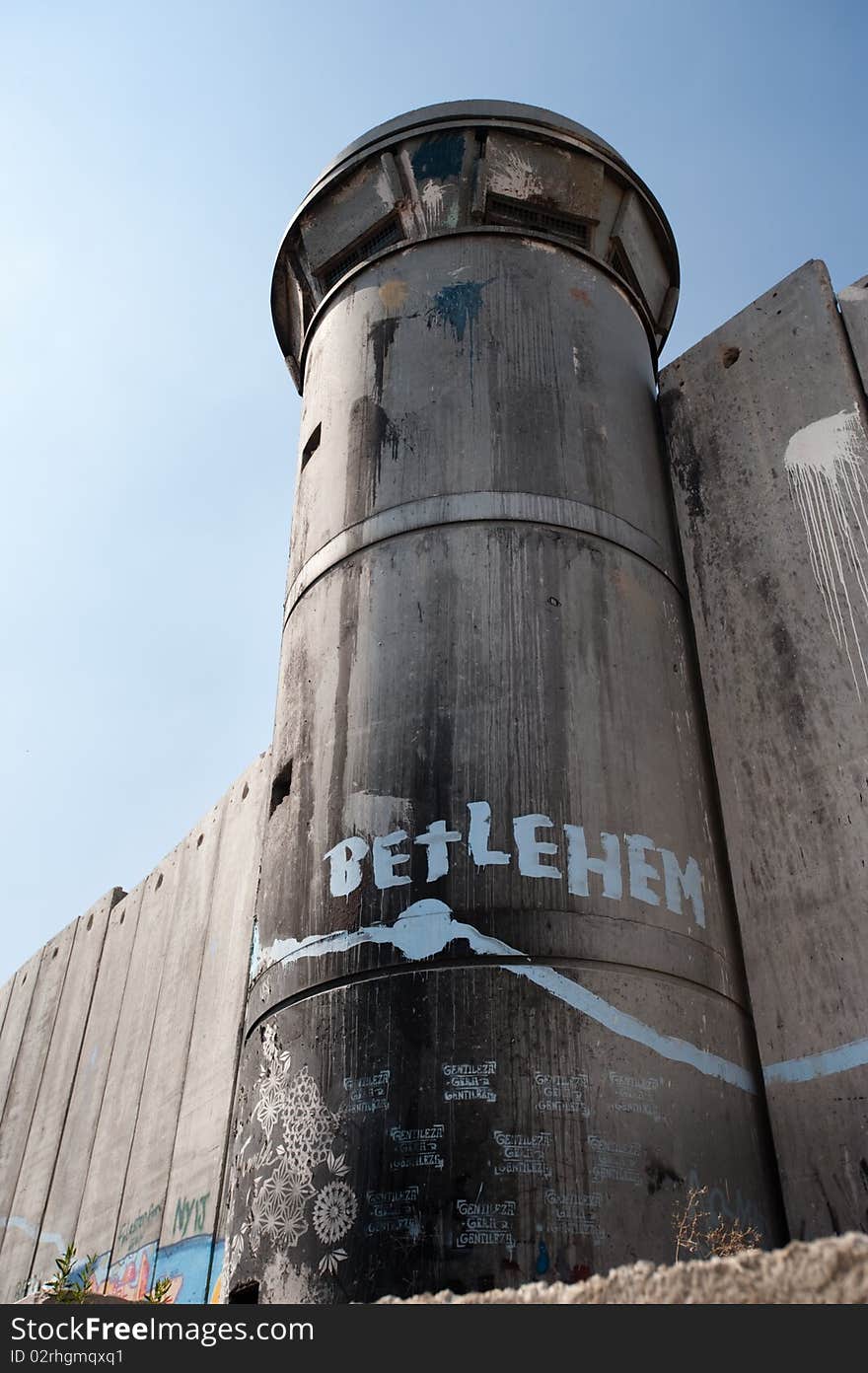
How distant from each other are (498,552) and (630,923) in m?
2.94

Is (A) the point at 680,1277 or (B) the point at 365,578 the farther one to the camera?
(B) the point at 365,578

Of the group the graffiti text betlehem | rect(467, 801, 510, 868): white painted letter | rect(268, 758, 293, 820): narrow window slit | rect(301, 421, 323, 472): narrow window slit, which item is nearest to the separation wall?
rect(301, 421, 323, 472): narrow window slit

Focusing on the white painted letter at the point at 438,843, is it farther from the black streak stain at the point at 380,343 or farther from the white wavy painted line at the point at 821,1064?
the black streak stain at the point at 380,343

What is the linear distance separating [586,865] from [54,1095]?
14.4 m

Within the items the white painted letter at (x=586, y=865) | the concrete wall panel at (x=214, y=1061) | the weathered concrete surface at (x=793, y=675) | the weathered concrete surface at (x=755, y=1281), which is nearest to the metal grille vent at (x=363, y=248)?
the weathered concrete surface at (x=793, y=675)

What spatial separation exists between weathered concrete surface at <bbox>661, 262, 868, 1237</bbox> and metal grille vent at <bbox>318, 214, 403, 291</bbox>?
10.5 feet

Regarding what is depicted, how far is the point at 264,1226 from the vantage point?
6605 mm

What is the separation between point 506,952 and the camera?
677cm

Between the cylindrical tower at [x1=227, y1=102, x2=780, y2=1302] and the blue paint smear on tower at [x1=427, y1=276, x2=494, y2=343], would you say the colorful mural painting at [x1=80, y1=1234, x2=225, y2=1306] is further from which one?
the blue paint smear on tower at [x1=427, y1=276, x2=494, y2=343]

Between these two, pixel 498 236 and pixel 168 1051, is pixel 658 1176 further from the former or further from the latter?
pixel 168 1051
